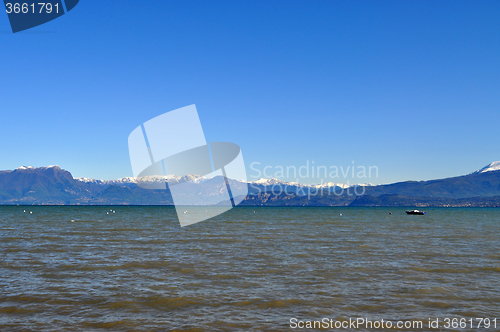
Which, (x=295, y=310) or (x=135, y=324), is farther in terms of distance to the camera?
(x=295, y=310)

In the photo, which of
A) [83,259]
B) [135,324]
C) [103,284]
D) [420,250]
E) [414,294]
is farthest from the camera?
[420,250]

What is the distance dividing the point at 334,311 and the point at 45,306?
37.9 feet

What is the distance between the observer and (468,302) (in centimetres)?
1683

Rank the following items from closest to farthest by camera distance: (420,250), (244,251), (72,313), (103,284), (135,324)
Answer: (135,324)
(72,313)
(103,284)
(244,251)
(420,250)

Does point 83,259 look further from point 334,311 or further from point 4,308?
point 334,311

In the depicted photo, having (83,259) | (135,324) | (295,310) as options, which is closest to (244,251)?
(83,259)

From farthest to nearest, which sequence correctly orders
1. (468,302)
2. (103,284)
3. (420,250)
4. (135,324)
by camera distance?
(420,250) → (103,284) → (468,302) → (135,324)

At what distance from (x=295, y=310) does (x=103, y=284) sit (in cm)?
1015

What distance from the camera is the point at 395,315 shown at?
586 inches

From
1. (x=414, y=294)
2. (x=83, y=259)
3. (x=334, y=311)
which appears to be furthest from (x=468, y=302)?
(x=83, y=259)

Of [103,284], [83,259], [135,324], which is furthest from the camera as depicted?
[83,259]

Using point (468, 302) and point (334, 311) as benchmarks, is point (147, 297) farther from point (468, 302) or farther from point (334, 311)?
point (468, 302)

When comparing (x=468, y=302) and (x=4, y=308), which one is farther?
(x=468, y=302)

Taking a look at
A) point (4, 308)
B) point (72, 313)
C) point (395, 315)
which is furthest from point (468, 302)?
point (4, 308)
